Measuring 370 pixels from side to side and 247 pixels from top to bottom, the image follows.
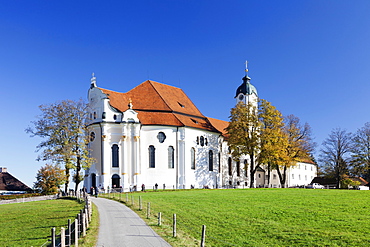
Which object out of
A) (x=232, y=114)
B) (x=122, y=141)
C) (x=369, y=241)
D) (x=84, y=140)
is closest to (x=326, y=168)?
(x=232, y=114)

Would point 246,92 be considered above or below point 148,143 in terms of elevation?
above

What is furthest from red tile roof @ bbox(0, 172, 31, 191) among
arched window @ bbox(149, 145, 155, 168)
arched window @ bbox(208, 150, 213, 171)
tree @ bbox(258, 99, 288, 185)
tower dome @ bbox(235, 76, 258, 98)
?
tower dome @ bbox(235, 76, 258, 98)

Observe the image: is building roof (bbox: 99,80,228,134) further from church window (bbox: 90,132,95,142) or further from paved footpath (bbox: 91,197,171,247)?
paved footpath (bbox: 91,197,171,247)

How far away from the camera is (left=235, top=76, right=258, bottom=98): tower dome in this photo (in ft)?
244

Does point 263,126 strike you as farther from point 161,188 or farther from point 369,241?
point 369,241

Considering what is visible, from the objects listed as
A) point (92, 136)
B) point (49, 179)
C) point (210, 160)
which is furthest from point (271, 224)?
point (210, 160)

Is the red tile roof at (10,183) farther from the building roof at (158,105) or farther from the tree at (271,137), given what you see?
the tree at (271,137)

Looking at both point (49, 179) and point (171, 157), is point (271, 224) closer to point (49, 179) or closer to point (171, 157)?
point (49, 179)

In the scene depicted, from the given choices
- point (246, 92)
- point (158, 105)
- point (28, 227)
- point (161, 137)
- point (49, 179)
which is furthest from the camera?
point (246, 92)

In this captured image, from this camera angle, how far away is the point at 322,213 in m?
22.6

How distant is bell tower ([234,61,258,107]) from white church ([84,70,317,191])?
12388mm

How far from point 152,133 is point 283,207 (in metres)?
33.5

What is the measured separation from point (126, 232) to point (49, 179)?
34768mm

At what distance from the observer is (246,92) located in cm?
7425
